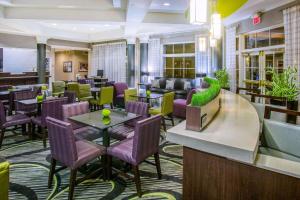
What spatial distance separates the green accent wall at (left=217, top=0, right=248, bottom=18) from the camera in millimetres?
5680

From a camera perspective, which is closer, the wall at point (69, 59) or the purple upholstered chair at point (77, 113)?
the purple upholstered chair at point (77, 113)

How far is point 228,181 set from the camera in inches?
64.0

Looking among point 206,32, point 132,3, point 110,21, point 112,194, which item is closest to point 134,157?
point 112,194

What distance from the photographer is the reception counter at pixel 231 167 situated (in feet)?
4.76

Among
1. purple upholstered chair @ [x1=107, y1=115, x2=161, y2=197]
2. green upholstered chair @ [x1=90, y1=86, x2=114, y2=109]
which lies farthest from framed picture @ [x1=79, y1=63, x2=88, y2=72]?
purple upholstered chair @ [x1=107, y1=115, x2=161, y2=197]

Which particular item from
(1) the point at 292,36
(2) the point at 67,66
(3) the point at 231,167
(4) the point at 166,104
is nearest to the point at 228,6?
(1) the point at 292,36

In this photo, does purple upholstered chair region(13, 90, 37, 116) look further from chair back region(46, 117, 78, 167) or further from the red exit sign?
the red exit sign

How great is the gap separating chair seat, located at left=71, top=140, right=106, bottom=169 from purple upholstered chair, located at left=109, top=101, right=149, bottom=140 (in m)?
0.59

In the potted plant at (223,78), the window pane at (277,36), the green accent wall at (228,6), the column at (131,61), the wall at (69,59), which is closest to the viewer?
the window pane at (277,36)

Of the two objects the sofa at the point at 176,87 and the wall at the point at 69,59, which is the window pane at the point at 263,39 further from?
the wall at the point at 69,59

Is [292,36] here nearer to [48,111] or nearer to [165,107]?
[165,107]

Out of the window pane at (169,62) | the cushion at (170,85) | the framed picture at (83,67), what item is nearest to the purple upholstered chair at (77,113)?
the cushion at (170,85)

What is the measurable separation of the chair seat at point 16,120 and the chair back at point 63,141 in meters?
2.16

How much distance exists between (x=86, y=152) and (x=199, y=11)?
7.30ft
